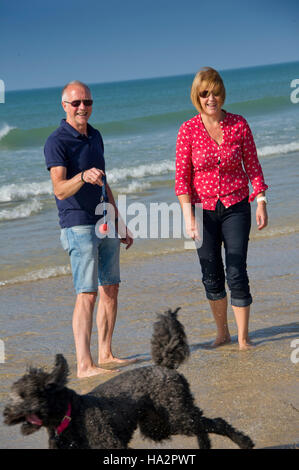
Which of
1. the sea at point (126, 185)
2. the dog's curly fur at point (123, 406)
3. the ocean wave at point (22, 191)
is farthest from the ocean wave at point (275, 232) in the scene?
the ocean wave at point (22, 191)

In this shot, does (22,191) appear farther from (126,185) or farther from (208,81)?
(208,81)

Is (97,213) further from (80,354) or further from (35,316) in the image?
(35,316)

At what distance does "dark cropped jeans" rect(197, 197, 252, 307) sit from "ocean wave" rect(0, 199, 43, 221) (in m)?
6.96

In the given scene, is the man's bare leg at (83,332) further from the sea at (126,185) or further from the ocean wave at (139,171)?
the ocean wave at (139,171)

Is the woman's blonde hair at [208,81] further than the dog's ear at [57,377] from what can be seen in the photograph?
Yes

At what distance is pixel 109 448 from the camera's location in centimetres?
297

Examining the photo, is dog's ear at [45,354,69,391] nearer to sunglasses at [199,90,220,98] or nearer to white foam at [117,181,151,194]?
sunglasses at [199,90,220,98]

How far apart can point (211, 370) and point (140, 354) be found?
0.72 meters

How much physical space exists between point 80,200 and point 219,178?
109 centimetres

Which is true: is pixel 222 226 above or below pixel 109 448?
above

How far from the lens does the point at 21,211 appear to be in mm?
11617

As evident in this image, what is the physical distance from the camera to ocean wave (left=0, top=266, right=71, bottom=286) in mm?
7398

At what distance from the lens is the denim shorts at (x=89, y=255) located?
4508mm

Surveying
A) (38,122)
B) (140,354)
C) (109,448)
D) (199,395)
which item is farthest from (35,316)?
(38,122)
